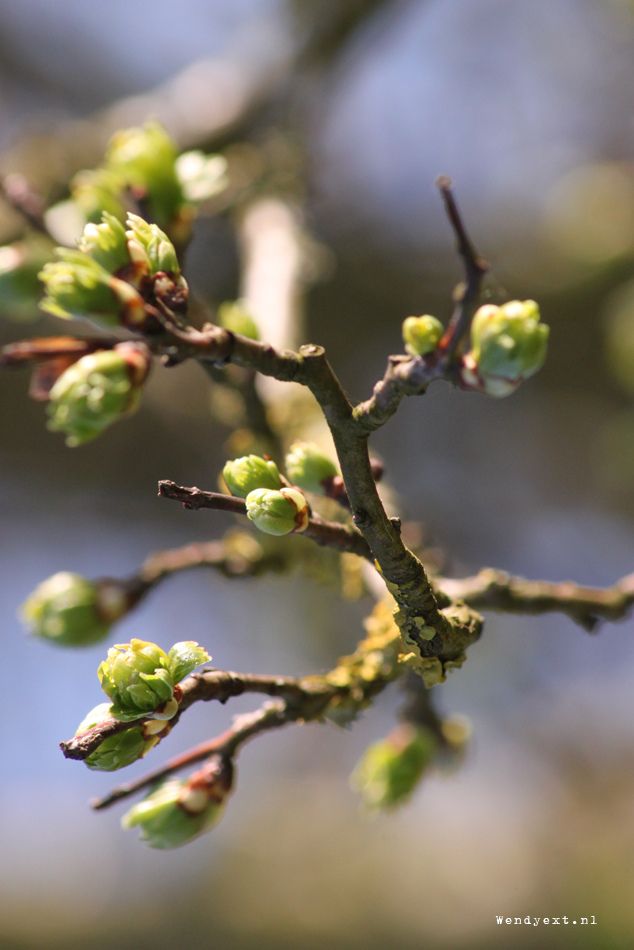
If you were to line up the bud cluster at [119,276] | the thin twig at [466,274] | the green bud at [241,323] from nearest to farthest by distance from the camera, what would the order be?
the thin twig at [466,274] < the bud cluster at [119,276] < the green bud at [241,323]

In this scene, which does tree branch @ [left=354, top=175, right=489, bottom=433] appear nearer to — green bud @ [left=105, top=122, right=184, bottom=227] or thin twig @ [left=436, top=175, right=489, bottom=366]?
thin twig @ [left=436, top=175, right=489, bottom=366]

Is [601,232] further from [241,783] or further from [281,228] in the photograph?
[241,783]

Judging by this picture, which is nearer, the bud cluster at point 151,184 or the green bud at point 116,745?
the green bud at point 116,745

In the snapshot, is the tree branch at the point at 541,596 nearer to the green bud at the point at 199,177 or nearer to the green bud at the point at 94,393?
the green bud at the point at 94,393

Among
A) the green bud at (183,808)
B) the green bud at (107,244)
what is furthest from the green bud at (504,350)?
the green bud at (183,808)

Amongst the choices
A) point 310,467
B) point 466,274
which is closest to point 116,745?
point 310,467

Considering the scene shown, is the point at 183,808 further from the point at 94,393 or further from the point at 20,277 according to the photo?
the point at 20,277
